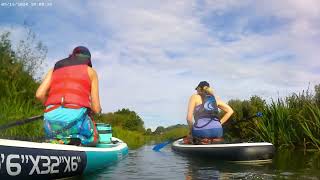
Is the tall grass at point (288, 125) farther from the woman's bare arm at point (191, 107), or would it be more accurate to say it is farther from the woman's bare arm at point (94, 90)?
the woman's bare arm at point (94, 90)

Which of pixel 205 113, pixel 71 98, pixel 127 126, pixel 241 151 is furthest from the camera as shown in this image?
pixel 127 126

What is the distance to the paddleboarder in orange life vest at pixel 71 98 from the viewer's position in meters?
6.12

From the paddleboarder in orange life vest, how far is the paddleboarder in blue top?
402 centimetres

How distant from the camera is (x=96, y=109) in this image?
6383 mm

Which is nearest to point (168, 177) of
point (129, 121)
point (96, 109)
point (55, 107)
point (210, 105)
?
point (96, 109)

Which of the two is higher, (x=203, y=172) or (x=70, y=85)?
(x=70, y=85)

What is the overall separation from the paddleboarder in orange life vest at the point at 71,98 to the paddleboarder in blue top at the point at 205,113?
13.2 feet

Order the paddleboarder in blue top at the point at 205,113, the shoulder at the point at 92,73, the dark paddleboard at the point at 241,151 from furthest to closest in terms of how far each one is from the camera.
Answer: the paddleboarder in blue top at the point at 205,113 < the dark paddleboard at the point at 241,151 < the shoulder at the point at 92,73

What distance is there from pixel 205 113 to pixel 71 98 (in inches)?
179

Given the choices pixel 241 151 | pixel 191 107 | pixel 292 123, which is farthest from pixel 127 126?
pixel 241 151

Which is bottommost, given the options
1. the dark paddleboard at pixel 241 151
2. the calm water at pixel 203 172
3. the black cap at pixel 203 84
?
the calm water at pixel 203 172

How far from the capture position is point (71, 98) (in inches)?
241

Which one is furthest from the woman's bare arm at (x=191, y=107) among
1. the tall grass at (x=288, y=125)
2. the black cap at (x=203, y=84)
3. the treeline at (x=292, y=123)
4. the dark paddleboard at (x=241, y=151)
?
the tall grass at (x=288, y=125)

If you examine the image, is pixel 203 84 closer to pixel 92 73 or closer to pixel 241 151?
pixel 241 151
